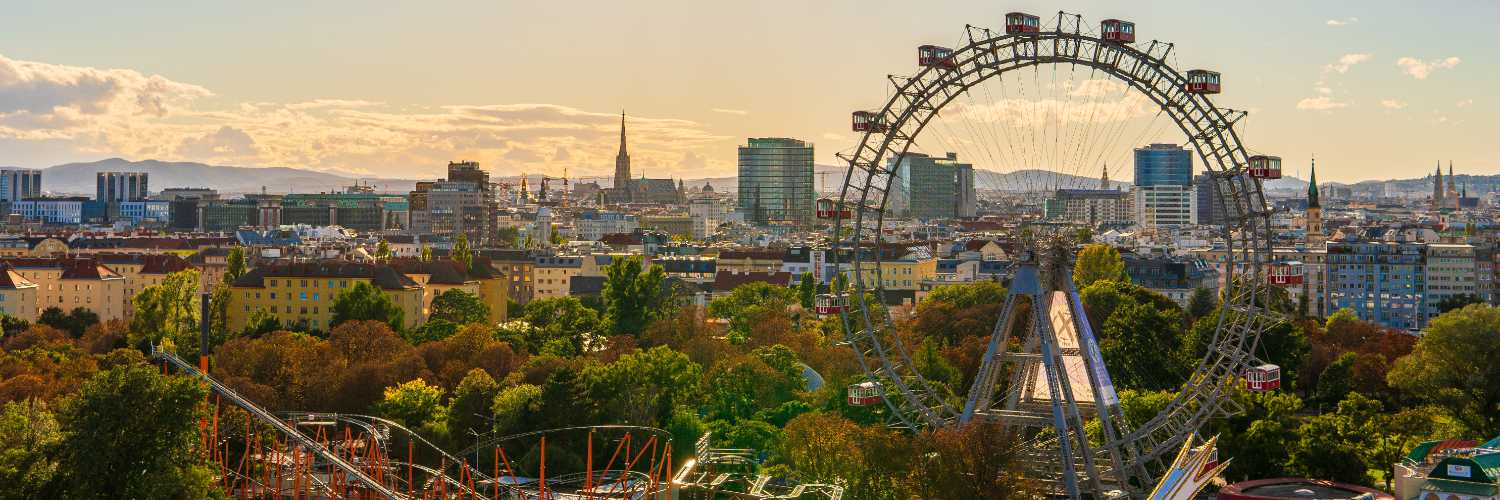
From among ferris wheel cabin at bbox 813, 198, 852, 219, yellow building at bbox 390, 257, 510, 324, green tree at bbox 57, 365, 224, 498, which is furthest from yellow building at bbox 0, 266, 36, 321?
ferris wheel cabin at bbox 813, 198, 852, 219

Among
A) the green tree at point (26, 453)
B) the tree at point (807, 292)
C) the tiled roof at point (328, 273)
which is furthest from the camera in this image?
the tree at point (807, 292)

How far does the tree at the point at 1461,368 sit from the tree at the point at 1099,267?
4781 cm

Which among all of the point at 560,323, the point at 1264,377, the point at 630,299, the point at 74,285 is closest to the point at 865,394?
the point at 1264,377

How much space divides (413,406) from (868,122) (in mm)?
21888

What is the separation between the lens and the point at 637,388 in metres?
67.5

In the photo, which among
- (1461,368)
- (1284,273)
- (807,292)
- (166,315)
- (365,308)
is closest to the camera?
(1284,273)

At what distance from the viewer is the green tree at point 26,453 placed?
46031 mm

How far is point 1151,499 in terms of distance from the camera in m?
45.2

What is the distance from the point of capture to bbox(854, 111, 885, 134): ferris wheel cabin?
57.6 m

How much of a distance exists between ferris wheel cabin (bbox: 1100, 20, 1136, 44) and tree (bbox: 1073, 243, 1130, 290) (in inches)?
2403

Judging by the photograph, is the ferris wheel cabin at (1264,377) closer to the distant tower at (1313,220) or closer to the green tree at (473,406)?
the green tree at (473,406)

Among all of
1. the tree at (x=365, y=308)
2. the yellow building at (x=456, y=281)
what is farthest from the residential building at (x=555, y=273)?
the tree at (x=365, y=308)

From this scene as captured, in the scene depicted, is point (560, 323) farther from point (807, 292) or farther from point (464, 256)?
point (464, 256)

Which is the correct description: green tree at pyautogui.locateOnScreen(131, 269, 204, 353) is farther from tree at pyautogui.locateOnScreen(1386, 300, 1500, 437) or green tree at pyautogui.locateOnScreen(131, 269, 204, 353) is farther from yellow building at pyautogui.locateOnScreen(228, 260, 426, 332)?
tree at pyautogui.locateOnScreen(1386, 300, 1500, 437)
